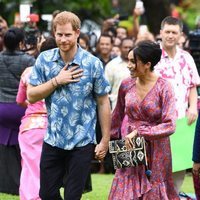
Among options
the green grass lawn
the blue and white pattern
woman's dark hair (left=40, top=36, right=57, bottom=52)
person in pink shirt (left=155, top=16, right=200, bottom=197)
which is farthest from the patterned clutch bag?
the green grass lawn

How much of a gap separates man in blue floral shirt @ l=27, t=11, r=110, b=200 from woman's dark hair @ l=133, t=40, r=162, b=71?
654 millimetres

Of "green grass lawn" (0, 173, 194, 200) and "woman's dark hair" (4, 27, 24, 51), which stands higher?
"woman's dark hair" (4, 27, 24, 51)

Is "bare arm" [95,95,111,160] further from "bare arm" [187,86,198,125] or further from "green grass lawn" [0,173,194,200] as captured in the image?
"green grass lawn" [0,173,194,200]

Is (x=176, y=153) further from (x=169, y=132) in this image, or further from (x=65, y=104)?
(x=65, y=104)

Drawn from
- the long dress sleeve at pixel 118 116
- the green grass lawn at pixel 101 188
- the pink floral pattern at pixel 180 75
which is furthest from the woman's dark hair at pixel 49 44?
the green grass lawn at pixel 101 188

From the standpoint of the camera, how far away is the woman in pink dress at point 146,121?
932 cm

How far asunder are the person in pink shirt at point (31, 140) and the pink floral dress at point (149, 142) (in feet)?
4.58

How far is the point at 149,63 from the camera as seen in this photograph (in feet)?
30.7

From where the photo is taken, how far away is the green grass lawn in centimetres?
1201

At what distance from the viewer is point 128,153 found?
30.0ft

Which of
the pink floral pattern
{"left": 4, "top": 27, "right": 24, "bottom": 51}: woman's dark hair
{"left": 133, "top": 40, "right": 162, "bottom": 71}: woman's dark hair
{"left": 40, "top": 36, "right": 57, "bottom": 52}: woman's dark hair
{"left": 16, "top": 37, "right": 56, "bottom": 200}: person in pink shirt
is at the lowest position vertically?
{"left": 16, "top": 37, "right": 56, "bottom": 200}: person in pink shirt

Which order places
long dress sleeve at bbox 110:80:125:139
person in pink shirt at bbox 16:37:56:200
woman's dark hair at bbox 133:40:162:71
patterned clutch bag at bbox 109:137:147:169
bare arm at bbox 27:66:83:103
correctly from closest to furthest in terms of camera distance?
bare arm at bbox 27:66:83:103
patterned clutch bag at bbox 109:137:147:169
woman's dark hair at bbox 133:40:162:71
long dress sleeve at bbox 110:80:125:139
person in pink shirt at bbox 16:37:56:200

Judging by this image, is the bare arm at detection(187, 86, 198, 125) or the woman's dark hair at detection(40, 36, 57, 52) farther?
the bare arm at detection(187, 86, 198, 125)

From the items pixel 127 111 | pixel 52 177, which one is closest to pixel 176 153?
pixel 127 111
